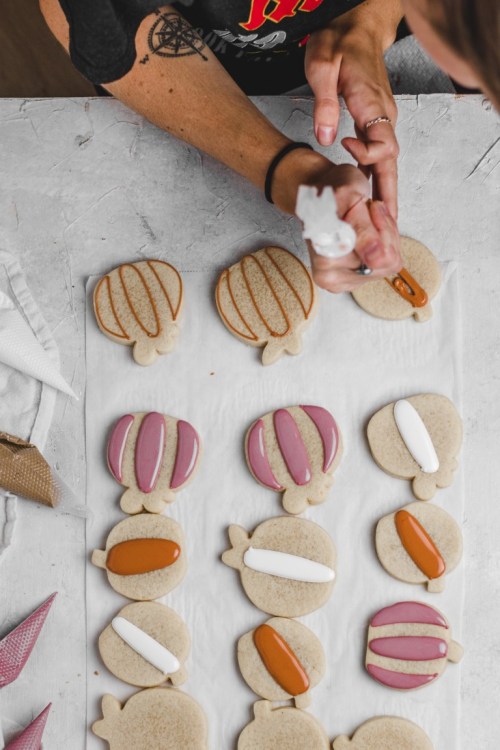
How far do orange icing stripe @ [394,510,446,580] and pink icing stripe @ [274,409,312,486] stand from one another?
0.12 metres

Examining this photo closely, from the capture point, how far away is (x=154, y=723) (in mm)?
829

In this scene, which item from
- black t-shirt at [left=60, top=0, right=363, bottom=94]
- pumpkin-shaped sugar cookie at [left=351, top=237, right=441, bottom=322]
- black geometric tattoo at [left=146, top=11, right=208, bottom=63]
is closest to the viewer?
black t-shirt at [left=60, top=0, right=363, bottom=94]

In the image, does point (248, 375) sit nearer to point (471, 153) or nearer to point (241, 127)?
point (241, 127)

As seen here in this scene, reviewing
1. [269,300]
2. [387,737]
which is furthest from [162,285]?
[387,737]

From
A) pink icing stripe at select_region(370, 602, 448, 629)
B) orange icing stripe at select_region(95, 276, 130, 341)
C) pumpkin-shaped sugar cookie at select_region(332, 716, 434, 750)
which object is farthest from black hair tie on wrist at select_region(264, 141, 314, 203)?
pumpkin-shaped sugar cookie at select_region(332, 716, 434, 750)

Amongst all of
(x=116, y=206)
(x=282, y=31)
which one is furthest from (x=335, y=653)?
(x=282, y=31)

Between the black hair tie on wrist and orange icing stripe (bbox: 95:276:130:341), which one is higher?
the black hair tie on wrist

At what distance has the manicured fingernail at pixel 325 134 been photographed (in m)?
0.78

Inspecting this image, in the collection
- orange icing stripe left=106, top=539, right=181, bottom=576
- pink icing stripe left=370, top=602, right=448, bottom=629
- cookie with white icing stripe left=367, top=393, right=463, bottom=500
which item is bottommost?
pink icing stripe left=370, top=602, right=448, bottom=629

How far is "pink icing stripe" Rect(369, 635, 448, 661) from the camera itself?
2.66 feet

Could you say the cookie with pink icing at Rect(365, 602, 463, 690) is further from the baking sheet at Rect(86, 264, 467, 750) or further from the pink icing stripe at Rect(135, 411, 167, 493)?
the pink icing stripe at Rect(135, 411, 167, 493)

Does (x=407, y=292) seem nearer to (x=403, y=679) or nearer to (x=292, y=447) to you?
(x=292, y=447)

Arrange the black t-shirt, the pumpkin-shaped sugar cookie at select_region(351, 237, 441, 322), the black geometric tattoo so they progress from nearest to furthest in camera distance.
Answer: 1. the black t-shirt
2. the black geometric tattoo
3. the pumpkin-shaped sugar cookie at select_region(351, 237, 441, 322)

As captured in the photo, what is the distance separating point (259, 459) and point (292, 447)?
0.04 meters
